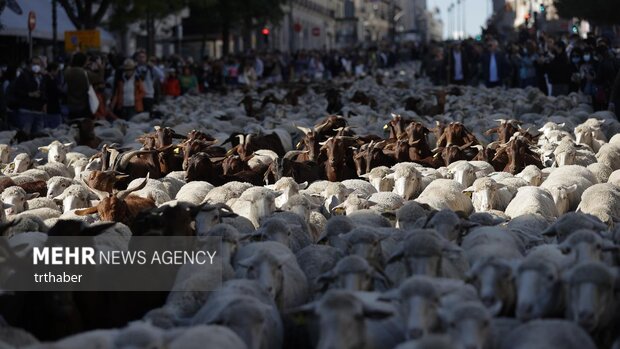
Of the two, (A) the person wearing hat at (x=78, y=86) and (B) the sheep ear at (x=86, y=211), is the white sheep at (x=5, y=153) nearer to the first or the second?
(A) the person wearing hat at (x=78, y=86)

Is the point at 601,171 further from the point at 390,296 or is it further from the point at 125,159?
the point at 390,296

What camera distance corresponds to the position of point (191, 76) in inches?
1364

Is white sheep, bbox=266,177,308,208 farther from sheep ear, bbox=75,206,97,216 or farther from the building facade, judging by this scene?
the building facade

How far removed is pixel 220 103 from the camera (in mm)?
27688

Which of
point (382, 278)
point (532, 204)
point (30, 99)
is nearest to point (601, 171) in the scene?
point (532, 204)

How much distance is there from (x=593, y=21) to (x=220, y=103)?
20.5m

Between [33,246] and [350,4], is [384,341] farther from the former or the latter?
[350,4]

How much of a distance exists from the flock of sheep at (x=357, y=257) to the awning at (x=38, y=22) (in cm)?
1310

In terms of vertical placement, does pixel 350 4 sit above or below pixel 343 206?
above

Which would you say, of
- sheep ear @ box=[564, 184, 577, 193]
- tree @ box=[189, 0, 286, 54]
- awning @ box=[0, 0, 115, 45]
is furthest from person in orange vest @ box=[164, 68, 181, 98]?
sheep ear @ box=[564, 184, 577, 193]

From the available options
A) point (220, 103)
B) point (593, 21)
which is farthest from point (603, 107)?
point (593, 21)

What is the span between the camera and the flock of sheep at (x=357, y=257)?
6070 millimetres

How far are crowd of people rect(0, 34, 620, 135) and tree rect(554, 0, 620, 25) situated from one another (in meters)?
2.32

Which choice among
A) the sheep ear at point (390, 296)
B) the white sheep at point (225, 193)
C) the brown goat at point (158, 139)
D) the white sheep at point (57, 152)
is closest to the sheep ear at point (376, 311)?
the sheep ear at point (390, 296)
